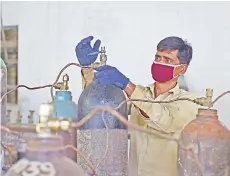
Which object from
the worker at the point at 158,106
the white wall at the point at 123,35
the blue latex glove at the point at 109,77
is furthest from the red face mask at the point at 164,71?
the white wall at the point at 123,35

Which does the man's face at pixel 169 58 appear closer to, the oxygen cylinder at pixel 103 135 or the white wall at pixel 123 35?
the oxygen cylinder at pixel 103 135

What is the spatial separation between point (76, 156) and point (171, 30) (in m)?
0.73

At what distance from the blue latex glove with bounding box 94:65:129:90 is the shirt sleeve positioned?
31 mm

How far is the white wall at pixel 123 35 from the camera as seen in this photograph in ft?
4.34

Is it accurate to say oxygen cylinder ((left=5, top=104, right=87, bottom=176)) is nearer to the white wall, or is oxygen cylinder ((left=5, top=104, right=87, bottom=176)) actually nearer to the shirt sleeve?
the shirt sleeve

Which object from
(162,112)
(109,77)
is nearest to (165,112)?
(162,112)

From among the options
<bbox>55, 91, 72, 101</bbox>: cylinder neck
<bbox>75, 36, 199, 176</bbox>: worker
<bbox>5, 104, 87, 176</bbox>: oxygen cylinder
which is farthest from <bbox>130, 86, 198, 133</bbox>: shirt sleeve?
<bbox>5, 104, 87, 176</bbox>: oxygen cylinder

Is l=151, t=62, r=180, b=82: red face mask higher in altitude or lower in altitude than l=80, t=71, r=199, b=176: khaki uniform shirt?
higher

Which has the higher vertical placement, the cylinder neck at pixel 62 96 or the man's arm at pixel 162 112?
the cylinder neck at pixel 62 96

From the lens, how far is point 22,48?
5.51 feet

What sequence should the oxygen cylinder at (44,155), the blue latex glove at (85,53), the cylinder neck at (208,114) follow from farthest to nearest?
the blue latex glove at (85,53) < the cylinder neck at (208,114) < the oxygen cylinder at (44,155)

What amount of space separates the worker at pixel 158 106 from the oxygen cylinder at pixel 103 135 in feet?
0.07

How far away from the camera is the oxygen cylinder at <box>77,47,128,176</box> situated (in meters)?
0.74

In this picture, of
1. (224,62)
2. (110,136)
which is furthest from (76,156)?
(224,62)
